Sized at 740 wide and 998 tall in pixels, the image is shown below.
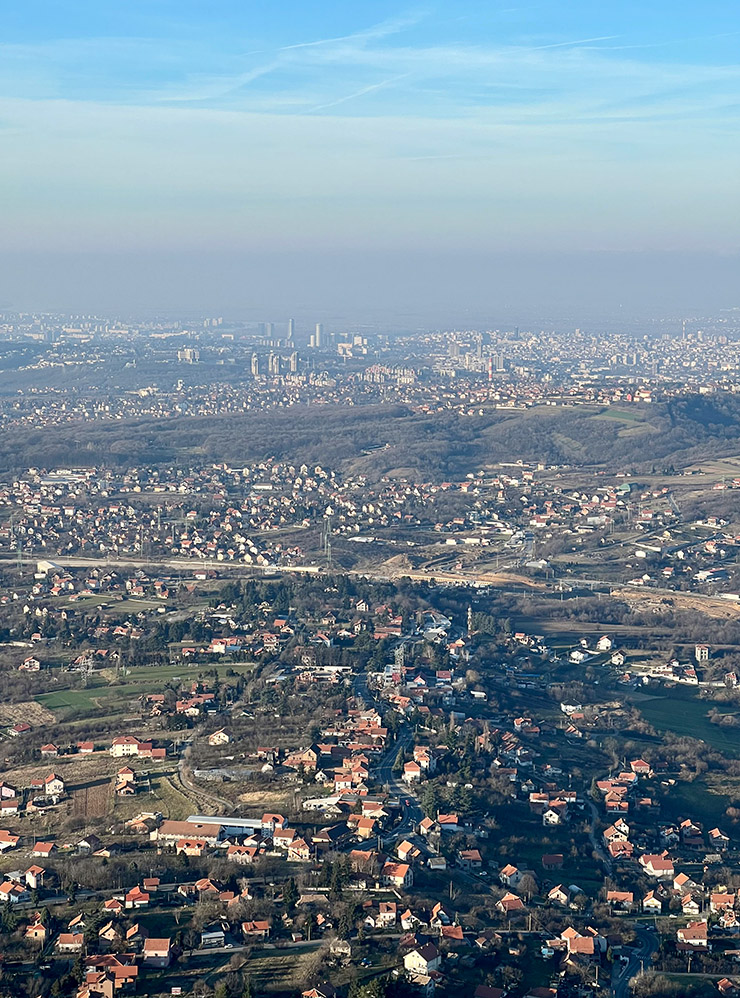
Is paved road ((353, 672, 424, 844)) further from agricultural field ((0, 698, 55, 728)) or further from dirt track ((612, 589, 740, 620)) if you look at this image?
dirt track ((612, 589, 740, 620))

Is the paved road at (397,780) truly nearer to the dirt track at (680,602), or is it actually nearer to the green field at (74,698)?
the green field at (74,698)

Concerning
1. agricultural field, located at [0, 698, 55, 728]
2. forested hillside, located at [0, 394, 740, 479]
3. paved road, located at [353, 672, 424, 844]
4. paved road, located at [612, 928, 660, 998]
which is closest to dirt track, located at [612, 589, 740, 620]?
paved road, located at [353, 672, 424, 844]

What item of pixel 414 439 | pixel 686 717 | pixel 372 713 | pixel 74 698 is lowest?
pixel 414 439

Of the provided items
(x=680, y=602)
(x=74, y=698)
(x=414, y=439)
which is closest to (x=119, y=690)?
(x=74, y=698)

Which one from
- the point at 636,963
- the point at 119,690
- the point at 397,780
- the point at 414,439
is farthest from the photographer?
Answer: the point at 414,439

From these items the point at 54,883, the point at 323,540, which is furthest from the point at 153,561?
the point at 54,883

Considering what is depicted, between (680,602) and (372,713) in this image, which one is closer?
(372,713)

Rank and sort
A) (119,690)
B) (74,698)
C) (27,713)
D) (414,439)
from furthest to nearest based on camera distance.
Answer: (414,439)
(119,690)
(74,698)
(27,713)

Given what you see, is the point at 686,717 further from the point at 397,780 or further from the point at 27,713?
the point at 27,713

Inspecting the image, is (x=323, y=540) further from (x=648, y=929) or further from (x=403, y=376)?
(x=403, y=376)

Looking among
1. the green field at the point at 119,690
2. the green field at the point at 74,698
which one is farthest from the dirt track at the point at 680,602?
the green field at the point at 74,698
